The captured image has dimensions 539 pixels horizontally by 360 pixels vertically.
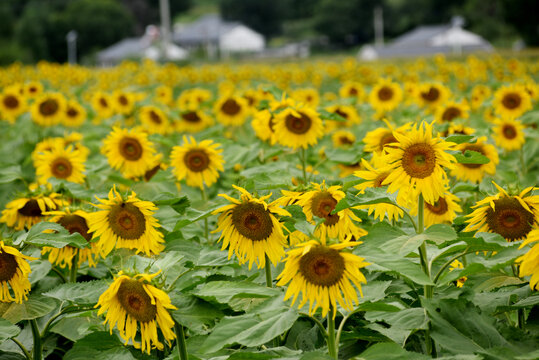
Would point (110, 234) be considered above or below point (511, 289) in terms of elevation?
above

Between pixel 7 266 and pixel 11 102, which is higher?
pixel 11 102

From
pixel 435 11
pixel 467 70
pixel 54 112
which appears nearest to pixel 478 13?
pixel 435 11

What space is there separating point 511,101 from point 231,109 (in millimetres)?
Answer: 2339

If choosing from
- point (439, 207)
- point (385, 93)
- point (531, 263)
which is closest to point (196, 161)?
point (439, 207)

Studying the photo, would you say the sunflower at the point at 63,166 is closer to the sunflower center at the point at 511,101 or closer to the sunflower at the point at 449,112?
the sunflower at the point at 449,112

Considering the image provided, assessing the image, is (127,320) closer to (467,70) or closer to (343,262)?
(343,262)

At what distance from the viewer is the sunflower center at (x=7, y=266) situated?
7.98 ft

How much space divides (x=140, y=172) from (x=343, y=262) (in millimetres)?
2402

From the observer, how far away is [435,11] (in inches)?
3671

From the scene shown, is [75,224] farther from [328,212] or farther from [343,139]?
[343,139]

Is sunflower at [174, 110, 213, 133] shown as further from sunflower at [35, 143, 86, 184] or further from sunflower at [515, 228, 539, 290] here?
sunflower at [515, 228, 539, 290]

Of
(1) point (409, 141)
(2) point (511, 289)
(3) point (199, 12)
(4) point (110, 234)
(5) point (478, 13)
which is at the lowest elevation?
(2) point (511, 289)

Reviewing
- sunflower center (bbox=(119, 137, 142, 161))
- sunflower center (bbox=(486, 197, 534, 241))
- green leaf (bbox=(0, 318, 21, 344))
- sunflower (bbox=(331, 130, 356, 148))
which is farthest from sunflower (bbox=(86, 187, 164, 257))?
sunflower (bbox=(331, 130, 356, 148))

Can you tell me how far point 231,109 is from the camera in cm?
613
